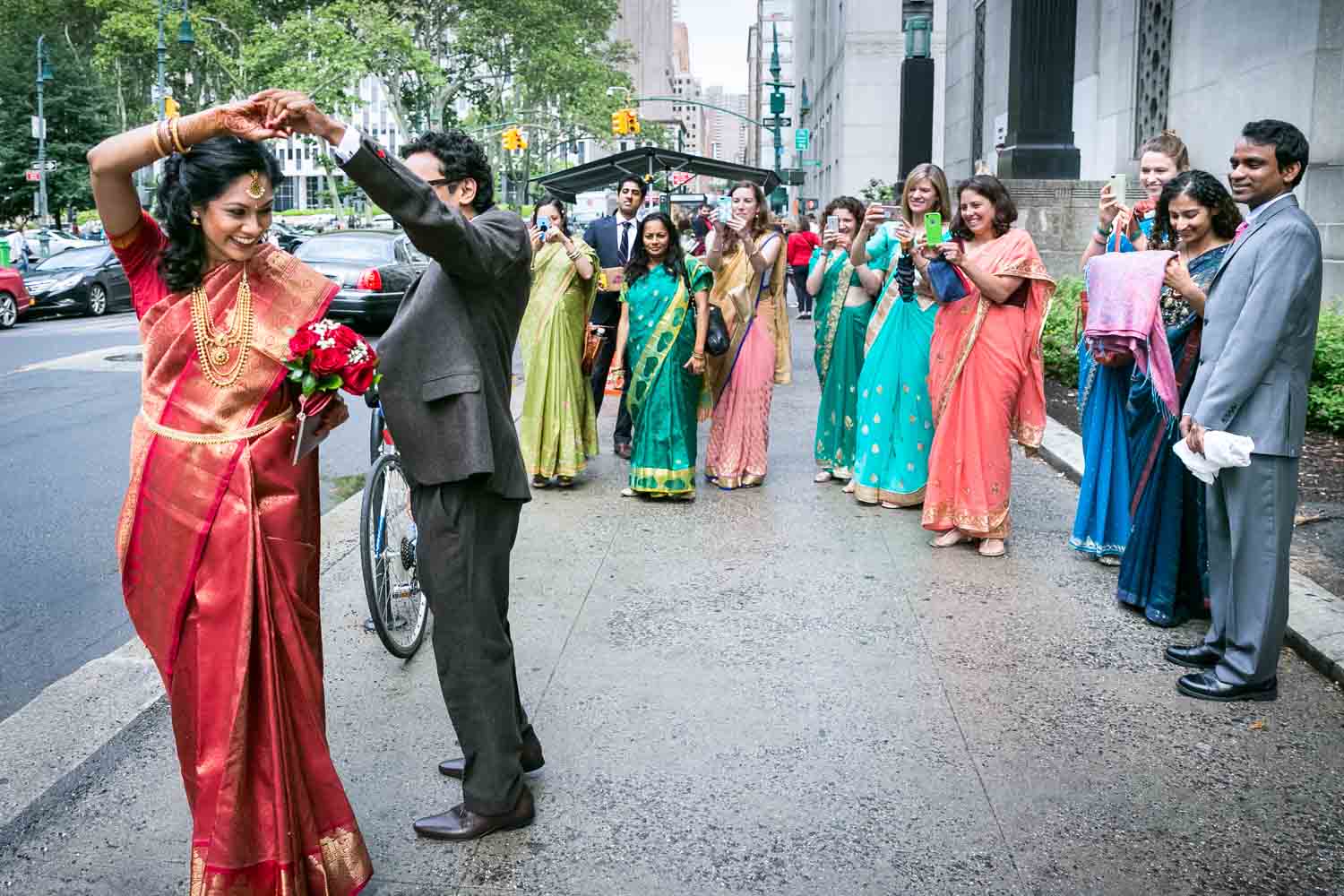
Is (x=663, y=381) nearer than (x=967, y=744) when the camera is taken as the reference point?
No

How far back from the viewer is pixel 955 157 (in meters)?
28.1

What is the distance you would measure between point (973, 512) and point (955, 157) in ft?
74.8

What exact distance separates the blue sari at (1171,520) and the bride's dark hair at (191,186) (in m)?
3.91

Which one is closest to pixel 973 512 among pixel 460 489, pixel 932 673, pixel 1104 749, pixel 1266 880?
pixel 932 673

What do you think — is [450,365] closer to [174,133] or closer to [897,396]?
[174,133]

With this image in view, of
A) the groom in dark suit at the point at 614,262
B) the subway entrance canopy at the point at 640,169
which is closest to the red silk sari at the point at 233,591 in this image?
the groom in dark suit at the point at 614,262

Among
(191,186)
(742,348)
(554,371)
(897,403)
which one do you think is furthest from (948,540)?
(191,186)

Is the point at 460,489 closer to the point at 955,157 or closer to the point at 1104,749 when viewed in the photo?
the point at 1104,749

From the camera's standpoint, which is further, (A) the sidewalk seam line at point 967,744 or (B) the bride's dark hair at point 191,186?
(A) the sidewalk seam line at point 967,744

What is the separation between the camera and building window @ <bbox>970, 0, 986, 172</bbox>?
25609mm

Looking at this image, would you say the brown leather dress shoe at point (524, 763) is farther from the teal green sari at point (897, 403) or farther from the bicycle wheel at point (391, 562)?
the teal green sari at point (897, 403)

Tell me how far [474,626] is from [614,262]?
7.12 metres

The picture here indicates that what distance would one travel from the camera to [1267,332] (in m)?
4.38

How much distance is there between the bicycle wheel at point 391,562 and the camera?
4887 millimetres
